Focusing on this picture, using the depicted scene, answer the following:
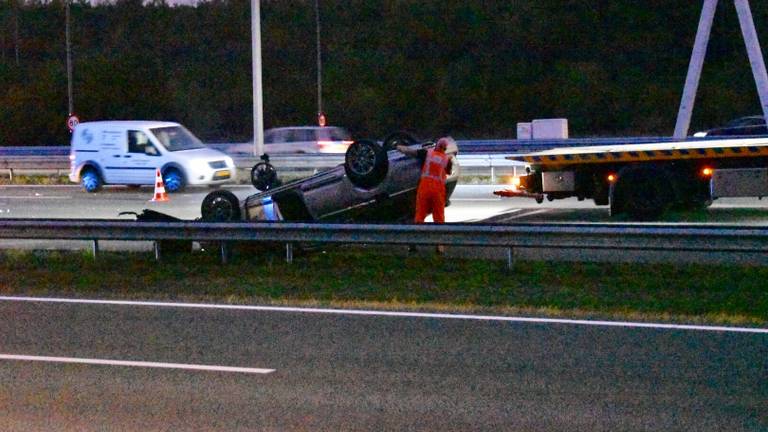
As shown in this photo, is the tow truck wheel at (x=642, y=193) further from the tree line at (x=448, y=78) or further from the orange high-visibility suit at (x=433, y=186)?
the tree line at (x=448, y=78)

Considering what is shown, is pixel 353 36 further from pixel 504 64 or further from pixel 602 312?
pixel 602 312

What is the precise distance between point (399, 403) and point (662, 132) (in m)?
42.8

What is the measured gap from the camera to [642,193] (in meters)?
18.5

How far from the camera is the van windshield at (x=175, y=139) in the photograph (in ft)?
90.2

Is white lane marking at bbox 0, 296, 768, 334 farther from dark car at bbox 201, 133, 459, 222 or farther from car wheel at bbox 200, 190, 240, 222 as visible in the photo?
car wheel at bbox 200, 190, 240, 222

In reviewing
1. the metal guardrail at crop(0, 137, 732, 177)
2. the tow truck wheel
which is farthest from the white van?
the tow truck wheel

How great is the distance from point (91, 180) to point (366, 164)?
1480 centimetres

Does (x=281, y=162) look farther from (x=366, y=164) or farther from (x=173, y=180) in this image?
(x=366, y=164)

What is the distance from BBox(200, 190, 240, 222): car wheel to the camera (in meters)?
15.9

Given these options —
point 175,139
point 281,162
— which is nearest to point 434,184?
point 175,139

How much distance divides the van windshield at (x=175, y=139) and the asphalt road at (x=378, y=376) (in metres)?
16.5

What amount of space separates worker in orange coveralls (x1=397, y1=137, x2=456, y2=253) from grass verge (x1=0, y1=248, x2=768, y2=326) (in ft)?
1.97

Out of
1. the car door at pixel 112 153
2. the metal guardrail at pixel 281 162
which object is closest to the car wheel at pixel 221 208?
the metal guardrail at pixel 281 162

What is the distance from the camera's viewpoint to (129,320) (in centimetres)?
1105
